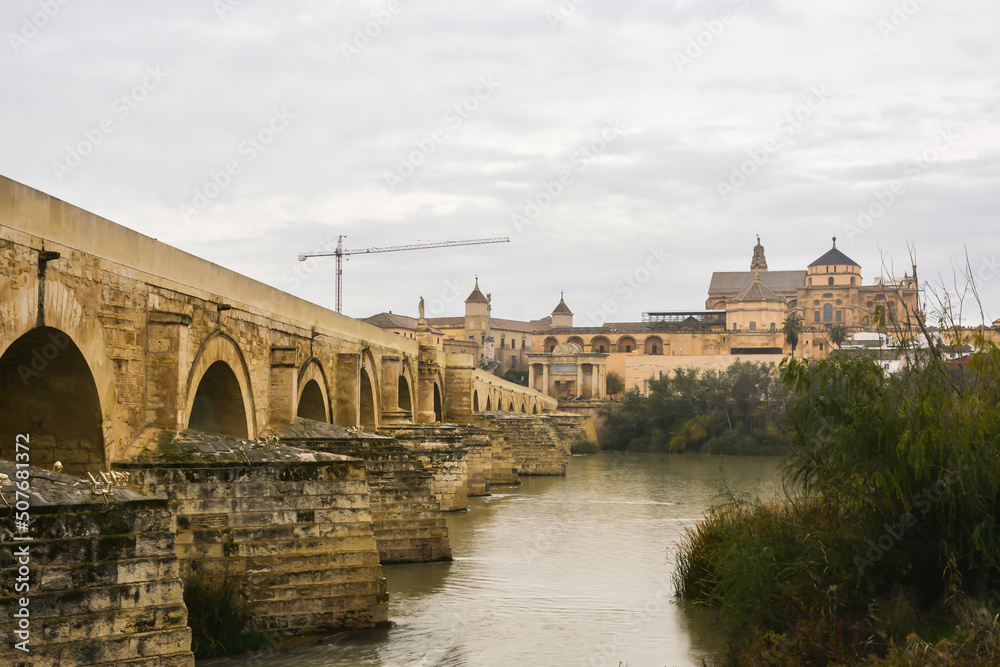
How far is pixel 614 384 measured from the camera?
82.2 m

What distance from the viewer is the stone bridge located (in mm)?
7922

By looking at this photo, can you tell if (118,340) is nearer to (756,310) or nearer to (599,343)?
(756,310)

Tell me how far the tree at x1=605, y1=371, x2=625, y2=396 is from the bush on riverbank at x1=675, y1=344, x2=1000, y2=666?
235ft

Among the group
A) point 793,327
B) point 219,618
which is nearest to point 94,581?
point 219,618

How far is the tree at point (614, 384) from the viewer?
81312 millimetres

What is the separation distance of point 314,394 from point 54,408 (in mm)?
8240

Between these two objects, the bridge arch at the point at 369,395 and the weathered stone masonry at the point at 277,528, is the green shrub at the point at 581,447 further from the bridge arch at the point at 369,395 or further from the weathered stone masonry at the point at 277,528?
the weathered stone masonry at the point at 277,528

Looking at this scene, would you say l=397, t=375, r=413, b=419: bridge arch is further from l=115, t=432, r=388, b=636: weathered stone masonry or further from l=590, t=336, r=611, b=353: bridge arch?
l=590, t=336, r=611, b=353: bridge arch

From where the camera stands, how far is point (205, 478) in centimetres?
882

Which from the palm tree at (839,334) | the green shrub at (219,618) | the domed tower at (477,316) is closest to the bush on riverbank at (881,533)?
the green shrub at (219,618)

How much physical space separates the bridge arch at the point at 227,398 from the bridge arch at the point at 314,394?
2.79 meters

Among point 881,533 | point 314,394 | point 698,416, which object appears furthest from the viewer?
point 698,416

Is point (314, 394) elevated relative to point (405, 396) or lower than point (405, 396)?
lower

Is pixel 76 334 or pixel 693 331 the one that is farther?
pixel 693 331
